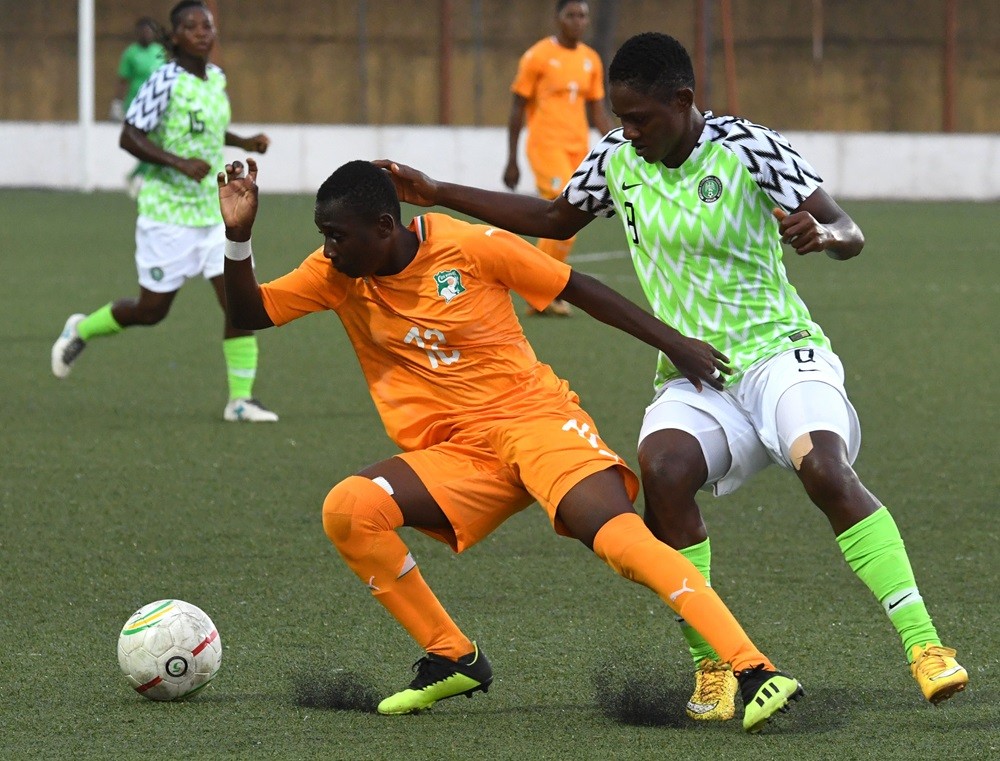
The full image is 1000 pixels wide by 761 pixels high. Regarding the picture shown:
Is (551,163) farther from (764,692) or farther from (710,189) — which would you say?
(764,692)

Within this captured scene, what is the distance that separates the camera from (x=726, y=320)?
5.00 m

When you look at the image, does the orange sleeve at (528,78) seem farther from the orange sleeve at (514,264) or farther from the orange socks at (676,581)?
the orange socks at (676,581)

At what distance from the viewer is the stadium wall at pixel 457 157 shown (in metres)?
27.9

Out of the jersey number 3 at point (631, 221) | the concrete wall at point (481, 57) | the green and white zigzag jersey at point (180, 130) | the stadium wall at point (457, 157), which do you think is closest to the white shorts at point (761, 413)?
the jersey number 3 at point (631, 221)

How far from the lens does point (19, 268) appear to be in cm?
1716

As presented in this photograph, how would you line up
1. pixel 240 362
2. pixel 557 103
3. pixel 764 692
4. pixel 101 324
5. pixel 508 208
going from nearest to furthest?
pixel 764 692, pixel 508 208, pixel 240 362, pixel 101 324, pixel 557 103

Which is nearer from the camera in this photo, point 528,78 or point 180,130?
point 180,130

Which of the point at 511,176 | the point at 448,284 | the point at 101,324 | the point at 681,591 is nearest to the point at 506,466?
the point at 448,284

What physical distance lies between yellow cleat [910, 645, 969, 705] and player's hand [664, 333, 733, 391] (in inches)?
34.9

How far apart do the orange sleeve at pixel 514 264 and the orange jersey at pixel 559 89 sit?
1005 cm

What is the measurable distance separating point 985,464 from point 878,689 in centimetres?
369

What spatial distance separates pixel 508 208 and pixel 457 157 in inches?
907

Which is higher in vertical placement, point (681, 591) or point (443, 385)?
point (443, 385)

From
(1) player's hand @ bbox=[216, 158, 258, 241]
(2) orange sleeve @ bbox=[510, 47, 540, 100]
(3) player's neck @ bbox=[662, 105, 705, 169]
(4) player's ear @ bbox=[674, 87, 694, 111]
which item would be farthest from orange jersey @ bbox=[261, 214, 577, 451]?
(2) orange sleeve @ bbox=[510, 47, 540, 100]
